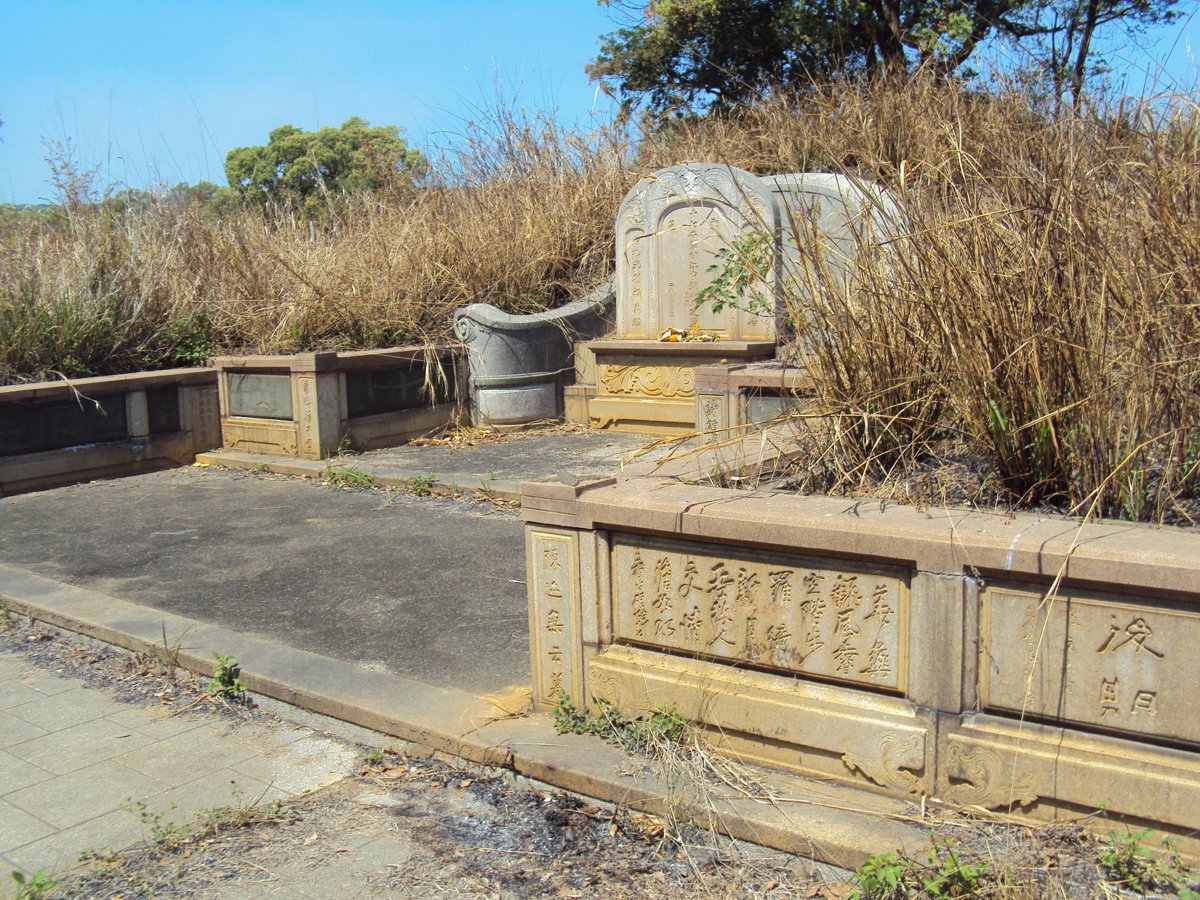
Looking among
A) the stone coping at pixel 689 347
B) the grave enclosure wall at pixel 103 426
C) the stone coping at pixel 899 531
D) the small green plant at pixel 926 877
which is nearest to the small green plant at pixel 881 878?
the small green plant at pixel 926 877

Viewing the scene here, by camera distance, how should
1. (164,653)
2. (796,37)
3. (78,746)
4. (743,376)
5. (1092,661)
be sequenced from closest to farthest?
(1092,661)
(78,746)
(164,653)
(743,376)
(796,37)

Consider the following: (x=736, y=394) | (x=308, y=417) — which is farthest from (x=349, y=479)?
(x=736, y=394)

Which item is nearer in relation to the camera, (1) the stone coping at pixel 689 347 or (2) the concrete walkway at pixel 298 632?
(2) the concrete walkway at pixel 298 632

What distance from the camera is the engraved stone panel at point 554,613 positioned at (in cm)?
368

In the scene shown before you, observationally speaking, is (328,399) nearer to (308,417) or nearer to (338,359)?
(308,417)

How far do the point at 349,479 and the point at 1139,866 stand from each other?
6.32 meters

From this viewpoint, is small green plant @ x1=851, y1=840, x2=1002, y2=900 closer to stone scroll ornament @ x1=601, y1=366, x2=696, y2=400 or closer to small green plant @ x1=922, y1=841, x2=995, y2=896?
small green plant @ x1=922, y1=841, x2=995, y2=896

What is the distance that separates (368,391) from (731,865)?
6.99 metres

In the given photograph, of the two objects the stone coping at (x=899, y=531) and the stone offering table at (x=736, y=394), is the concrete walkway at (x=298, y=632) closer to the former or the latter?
the stone coping at (x=899, y=531)

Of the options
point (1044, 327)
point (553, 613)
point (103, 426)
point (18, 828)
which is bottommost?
point (18, 828)

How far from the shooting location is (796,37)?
51.8 ft

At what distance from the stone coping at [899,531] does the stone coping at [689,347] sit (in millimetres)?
5556

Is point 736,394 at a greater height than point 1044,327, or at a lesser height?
lesser

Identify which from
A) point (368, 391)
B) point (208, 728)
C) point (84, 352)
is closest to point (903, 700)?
point (208, 728)
